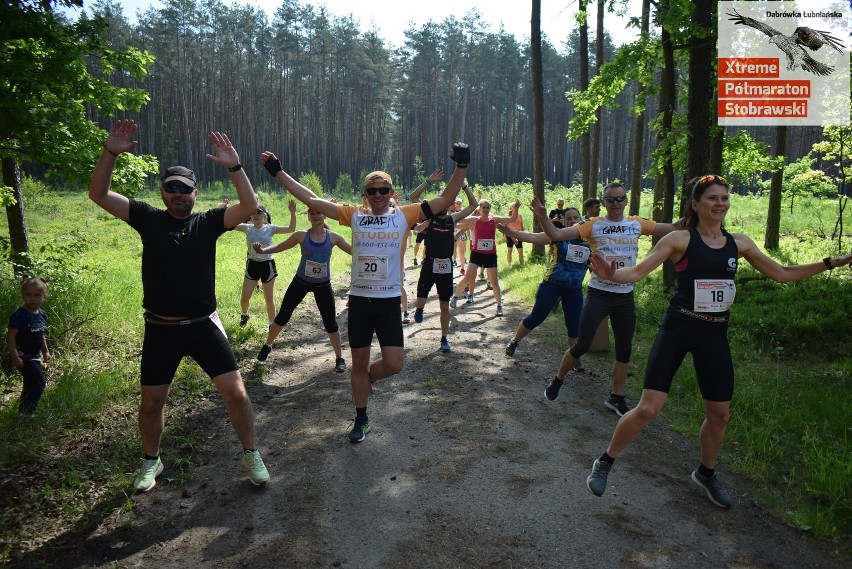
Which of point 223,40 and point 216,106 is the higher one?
point 223,40

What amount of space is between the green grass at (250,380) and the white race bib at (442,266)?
84.5 inches

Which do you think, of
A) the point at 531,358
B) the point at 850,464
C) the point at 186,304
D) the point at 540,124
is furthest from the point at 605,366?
the point at 540,124

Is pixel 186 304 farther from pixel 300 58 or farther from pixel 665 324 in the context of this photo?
pixel 300 58

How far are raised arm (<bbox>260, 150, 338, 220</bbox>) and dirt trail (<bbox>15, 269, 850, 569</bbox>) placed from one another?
2161 mm

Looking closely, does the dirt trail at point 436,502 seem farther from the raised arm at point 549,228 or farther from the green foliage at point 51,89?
the green foliage at point 51,89

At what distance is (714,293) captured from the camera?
4.06m

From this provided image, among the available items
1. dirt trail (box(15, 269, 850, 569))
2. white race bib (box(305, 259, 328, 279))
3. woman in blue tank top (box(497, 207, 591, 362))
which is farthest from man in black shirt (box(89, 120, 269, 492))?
woman in blue tank top (box(497, 207, 591, 362))

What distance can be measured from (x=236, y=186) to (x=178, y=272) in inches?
29.6

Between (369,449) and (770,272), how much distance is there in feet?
11.7

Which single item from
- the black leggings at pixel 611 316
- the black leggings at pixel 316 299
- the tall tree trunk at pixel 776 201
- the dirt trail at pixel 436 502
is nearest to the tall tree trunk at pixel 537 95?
the tall tree trunk at pixel 776 201

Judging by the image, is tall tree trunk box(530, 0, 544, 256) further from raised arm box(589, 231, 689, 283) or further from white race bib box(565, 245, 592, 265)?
raised arm box(589, 231, 689, 283)

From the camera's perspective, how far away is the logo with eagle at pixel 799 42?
10719mm

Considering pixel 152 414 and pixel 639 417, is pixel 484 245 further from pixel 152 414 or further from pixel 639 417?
pixel 152 414

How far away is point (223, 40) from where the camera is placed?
61906mm
